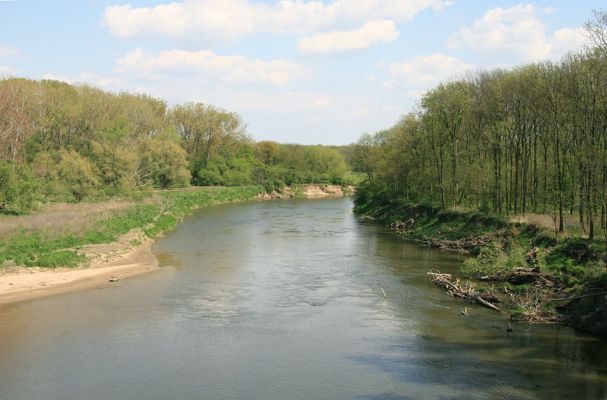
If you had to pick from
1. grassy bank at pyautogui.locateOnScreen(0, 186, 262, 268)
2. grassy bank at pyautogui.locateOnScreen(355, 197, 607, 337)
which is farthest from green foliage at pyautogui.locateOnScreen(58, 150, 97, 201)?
grassy bank at pyautogui.locateOnScreen(355, 197, 607, 337)

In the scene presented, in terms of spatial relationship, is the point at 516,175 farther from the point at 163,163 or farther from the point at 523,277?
the point at 163,163

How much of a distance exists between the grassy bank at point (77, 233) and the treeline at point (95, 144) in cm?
524

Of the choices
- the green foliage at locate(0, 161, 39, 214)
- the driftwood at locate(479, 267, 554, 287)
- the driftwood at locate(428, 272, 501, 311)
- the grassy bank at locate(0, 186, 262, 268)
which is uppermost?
the green foliage at locate(0, 161, 39, 214)

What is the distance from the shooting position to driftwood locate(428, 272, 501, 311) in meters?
28.0

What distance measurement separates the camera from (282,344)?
2269 centimetres

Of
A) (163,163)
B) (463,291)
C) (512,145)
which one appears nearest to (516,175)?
(512,145)

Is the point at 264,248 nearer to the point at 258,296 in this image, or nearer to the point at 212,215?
the point at 258,296

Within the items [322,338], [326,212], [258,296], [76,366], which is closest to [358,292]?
[258,296]

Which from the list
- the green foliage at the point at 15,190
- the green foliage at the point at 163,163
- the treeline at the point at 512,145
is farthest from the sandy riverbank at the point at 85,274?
the green foliage at the point at 163,163

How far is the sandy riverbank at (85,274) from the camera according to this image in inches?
1183

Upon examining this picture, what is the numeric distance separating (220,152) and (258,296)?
93.9m

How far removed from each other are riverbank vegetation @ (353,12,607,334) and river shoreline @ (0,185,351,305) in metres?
22.3

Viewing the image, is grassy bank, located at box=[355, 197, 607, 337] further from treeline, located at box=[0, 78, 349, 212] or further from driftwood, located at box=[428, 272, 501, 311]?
treeline, located at box=[0, 78, 349, 212]

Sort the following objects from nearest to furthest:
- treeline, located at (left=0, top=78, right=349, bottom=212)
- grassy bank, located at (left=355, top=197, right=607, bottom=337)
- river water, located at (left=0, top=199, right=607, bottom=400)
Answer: river water, located at (left=0, top=199, right=607, bottom=400) → grassy bank, located at (left=355, top=197, right=607, bottom=337) → treeline, located at (left=0, top=78, right=349, bottom=212)
